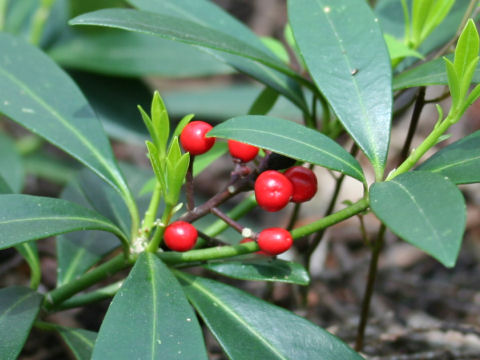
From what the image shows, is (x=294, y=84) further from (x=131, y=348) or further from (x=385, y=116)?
(x=131, y=348)

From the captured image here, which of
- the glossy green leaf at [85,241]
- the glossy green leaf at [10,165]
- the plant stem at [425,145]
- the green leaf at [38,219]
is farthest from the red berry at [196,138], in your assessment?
the glossy green leaf at [10,165]

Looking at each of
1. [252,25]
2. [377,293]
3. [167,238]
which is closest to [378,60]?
[167,238]

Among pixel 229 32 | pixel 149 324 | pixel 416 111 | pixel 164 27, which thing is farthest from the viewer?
pixel 229 32

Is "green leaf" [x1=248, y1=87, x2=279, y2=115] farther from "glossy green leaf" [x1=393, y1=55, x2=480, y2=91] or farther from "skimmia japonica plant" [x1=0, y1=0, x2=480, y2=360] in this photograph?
"glossy green leaf" [x1=393, y1=55, x2=480, y2=91]

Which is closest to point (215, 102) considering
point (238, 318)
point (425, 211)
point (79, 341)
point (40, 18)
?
point (40, 18)

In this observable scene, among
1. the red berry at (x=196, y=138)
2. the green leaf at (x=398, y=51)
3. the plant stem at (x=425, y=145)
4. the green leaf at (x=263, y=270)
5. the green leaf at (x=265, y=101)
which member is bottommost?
the green leaf at (x=263, y=270)

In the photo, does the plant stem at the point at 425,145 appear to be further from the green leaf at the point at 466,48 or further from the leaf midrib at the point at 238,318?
the leaf midrib at the point at 238,318

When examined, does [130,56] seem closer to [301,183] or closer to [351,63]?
[351,63]
